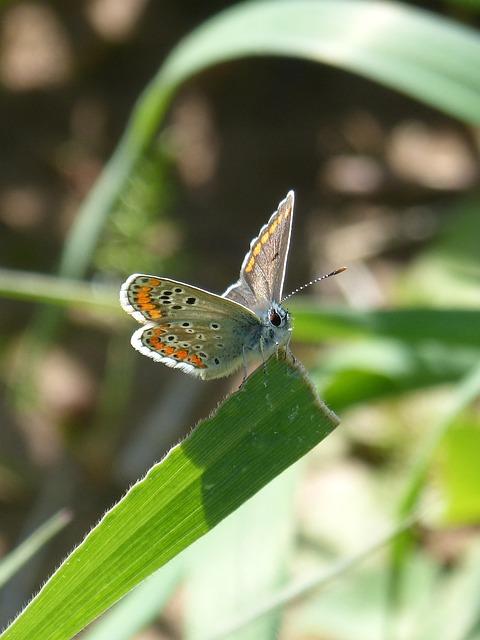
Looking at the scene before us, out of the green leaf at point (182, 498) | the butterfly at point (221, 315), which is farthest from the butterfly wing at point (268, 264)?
the green leaf at point (182, 498)

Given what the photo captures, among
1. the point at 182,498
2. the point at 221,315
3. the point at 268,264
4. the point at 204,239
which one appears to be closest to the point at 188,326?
the point at 221,315

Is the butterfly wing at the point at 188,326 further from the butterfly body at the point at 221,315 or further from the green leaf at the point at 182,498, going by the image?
the green leaf at the point at 182,498

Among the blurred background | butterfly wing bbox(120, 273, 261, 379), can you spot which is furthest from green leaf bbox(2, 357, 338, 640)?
the blurred background

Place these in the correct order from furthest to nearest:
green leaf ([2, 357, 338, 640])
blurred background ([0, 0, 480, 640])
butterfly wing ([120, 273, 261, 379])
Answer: blurred background ([0, 0, 480, 640]) < butterfly wing ([120, 273, 261, 379]) < green leaf ([2, 357, 338, 640])

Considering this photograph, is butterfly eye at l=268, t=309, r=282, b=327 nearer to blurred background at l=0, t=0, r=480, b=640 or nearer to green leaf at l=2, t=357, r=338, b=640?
green leaf at l=2, t=357, r=338, b=640

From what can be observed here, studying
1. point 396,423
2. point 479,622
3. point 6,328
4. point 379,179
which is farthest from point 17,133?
point 479,622

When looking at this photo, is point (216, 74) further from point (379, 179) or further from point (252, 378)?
point (252, 378)

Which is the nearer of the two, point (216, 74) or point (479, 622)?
point (479, 622)
